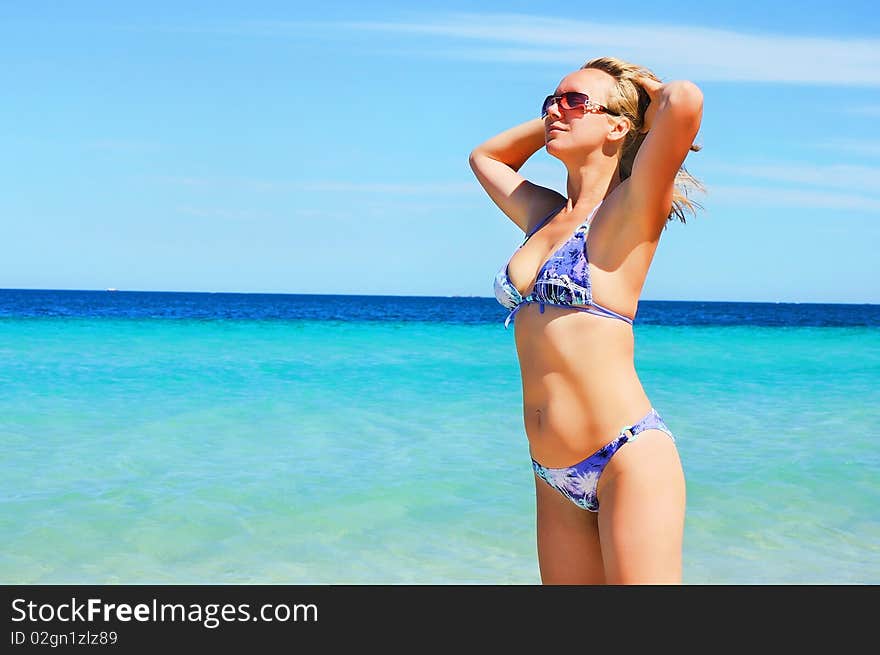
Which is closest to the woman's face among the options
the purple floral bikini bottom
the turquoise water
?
the purple floral bikini bottom

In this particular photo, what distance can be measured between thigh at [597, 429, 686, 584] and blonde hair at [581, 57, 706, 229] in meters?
0.70

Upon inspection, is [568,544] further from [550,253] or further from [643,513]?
[550,253]

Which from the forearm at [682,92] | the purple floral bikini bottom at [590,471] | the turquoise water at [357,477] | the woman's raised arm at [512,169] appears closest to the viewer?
the forearm at [682,92]

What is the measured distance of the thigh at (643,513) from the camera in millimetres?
2527

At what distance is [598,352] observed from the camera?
2.63 m

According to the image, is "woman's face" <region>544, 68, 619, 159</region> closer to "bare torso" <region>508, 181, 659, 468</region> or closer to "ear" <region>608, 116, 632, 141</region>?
"ear" <region>608, 116, 632, 141</region>

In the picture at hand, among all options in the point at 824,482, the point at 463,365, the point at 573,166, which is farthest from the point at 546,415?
the point at 463,365

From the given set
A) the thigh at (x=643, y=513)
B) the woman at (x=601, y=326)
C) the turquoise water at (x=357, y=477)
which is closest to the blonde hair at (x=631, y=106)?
the woman at (x=601, y=326)

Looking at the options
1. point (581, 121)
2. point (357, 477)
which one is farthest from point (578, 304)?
point (357, 477)

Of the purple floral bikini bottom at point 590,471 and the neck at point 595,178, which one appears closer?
the purple floral bikini bottom at point 590,471

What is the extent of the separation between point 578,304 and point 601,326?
0.08 m

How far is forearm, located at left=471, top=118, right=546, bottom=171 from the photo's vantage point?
330cm

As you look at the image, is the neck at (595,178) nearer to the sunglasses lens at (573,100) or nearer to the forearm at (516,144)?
the sunglasses lens at (573,100)
